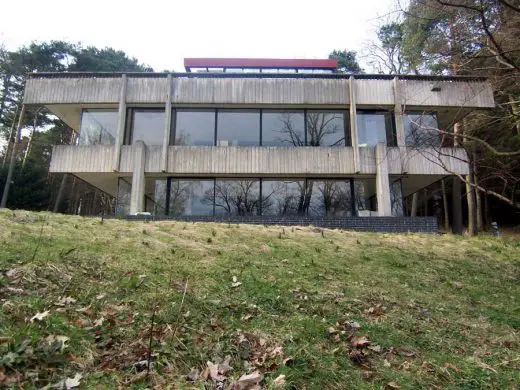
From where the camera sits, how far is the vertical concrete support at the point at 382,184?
15477mm

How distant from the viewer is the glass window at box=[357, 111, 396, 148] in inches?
647

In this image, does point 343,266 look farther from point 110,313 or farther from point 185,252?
point 110,313

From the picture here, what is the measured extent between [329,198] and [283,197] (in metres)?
1.76

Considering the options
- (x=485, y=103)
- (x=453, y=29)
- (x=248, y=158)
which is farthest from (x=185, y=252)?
(x=485, y=103)

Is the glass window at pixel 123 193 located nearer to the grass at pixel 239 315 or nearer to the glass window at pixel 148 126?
the glass window at pixel 148 126

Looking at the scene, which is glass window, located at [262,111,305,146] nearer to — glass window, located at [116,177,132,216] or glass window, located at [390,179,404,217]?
glass window, located at [390,179,404,217]

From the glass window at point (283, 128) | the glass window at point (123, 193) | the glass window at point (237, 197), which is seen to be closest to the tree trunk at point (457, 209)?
the glass window at point (283, 128)

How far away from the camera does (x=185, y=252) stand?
6590 mm

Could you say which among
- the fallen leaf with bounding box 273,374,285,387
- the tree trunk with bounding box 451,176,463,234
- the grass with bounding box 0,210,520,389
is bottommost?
the fallen leaf with bounding box 273,374,285,387

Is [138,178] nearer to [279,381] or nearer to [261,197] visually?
[261,197]

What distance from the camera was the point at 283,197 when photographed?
1586 centimetres

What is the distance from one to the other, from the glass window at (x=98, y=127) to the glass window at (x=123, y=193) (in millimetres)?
1573

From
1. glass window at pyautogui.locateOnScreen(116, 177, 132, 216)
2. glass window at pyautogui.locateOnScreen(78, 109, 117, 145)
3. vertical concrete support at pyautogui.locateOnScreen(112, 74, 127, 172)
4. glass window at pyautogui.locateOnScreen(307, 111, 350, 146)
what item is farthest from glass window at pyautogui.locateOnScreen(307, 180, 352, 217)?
glass window at pyautogui.locateOnScreen(78, 109, 117, 145)

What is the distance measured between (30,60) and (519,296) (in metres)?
32.5
